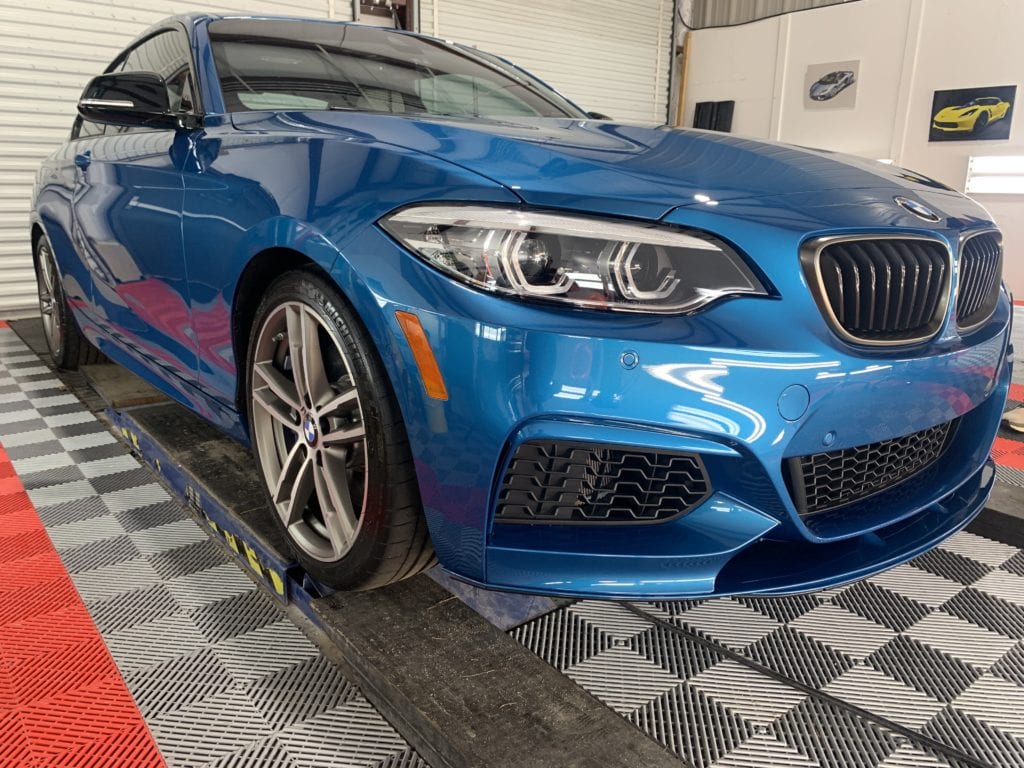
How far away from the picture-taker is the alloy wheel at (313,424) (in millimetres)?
1289

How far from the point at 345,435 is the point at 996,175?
7811mm

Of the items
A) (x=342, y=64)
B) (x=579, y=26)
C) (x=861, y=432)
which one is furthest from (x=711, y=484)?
(x=579, y=26)

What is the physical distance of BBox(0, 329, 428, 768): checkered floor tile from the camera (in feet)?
3.75

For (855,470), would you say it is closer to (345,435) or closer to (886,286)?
(886,286)

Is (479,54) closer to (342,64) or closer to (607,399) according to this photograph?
(342,64)

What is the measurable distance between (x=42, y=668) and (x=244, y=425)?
0.57m

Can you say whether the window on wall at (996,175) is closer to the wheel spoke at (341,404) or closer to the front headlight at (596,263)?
the front headlight at (596,263)

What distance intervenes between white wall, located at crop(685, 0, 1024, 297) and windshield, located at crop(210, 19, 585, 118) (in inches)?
263

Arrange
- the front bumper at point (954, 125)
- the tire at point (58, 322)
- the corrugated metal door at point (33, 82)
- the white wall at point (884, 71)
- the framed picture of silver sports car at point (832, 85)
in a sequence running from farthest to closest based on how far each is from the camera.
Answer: the framed picture of silver sports car at point (832, 85) < the front bumper at point (954, 125) < the white wall at point (884, 71) < the corrugated metal door at point (33, 82) < the tire at point (58, 322)

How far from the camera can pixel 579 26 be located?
8547 mm

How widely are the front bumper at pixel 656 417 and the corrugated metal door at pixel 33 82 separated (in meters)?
5.08

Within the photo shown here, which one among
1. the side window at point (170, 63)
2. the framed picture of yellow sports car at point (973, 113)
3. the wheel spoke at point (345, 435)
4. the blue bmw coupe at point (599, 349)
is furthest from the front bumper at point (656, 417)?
the framed picture of yellow sports car at point (973, 113)

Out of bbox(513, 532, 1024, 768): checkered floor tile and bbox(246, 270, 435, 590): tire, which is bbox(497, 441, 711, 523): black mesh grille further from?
bbox(513, 532, 1024, 768): checkered floor tile

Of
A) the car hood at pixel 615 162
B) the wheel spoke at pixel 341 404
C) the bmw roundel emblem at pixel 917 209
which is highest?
the car hood at pixel 615 162
